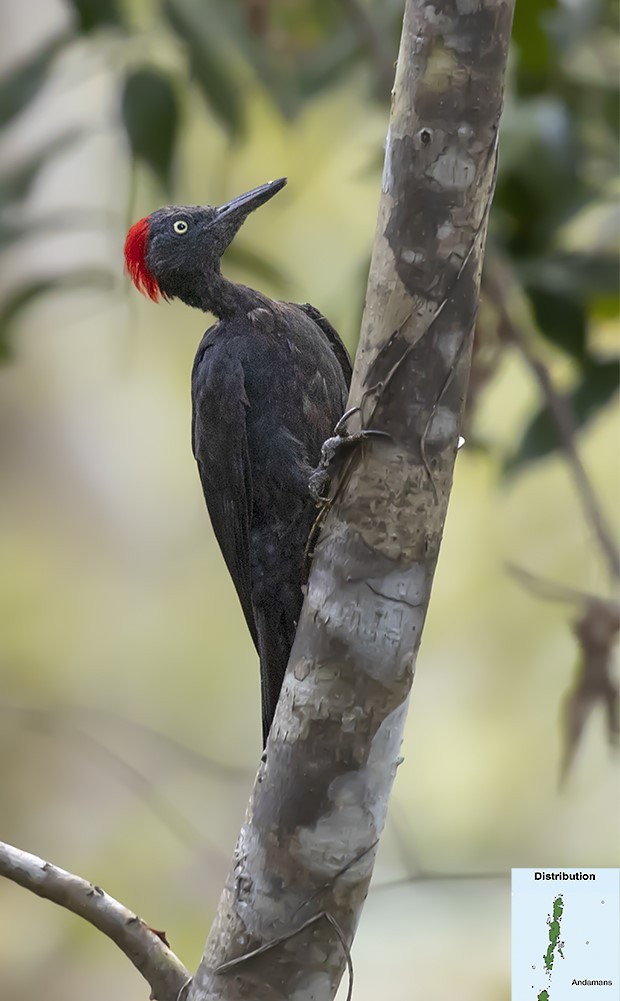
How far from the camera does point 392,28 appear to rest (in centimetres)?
263

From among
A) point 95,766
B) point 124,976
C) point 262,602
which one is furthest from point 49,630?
point 262,602

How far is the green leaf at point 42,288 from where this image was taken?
9.06 ft

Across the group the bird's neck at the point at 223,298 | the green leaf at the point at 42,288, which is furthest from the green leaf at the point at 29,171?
the bird's neck at the point at 223,298

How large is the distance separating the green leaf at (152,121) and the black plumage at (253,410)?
2.31 ft

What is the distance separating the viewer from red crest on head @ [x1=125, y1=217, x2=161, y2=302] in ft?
6.37

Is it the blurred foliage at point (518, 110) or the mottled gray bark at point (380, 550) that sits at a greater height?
the blurred foliage at point (518, 110)

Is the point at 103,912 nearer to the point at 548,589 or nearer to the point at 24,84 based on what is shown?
the point at 548,589

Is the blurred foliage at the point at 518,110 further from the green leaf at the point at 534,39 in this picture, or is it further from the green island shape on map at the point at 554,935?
the green island shape on map at the point at 554,935

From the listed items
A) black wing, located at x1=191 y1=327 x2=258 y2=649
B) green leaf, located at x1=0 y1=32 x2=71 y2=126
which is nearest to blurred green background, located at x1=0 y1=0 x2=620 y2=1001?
green leaf, located at x1=0 y1=32 x2=71 y2=126

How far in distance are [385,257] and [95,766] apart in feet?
7.20

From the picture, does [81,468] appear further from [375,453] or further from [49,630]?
[375,453]

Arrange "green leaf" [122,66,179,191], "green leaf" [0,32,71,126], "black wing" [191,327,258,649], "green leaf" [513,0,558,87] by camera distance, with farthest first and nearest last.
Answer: "green leaf" [0,32,71,126] → "green leaf" [122,66,179,191] → "green leaf" [513,0,558,87] → "black wing" [191,327,258,649]

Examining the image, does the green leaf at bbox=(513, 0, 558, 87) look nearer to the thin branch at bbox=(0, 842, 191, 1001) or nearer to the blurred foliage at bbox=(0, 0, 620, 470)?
the blurred foliage at bbox=(0, 0, 620, 470)

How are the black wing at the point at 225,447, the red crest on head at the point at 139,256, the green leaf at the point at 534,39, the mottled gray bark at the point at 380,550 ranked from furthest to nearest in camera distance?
the green leaf at the point at 534,39
the red crest on head at the point at 139,256
the black wing at the point at 225,447
the mottled gray bark at the point at 380,550
